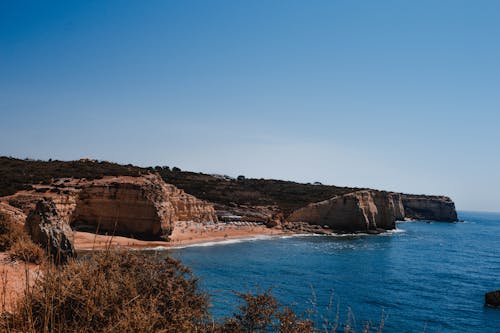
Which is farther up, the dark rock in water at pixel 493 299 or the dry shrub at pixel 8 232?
the dry shrub at pixel 8 232

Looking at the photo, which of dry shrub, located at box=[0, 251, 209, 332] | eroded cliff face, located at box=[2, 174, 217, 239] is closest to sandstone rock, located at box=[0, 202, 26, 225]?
dry shrub, located at box=[0, 251, 209, 332]

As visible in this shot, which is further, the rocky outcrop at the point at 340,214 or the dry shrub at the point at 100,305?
the rocky outcrop at the point at 340,214

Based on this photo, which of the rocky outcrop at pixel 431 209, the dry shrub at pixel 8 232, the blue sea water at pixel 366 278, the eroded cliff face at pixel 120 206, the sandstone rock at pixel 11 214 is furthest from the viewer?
the rocky outcrop at pixel 431 209

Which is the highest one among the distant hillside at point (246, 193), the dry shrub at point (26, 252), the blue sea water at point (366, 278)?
the distant hillside at point (246, 193)

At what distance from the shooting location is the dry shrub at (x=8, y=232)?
12.7m

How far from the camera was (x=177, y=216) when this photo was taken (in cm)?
4747

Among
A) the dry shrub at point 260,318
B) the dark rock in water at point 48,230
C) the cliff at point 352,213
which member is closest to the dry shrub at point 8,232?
the dark rock in water at point 48,230

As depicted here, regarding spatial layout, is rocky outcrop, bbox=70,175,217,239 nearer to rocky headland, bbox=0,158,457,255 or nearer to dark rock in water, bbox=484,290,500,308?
rocky headland, bbox=0,158,457,255

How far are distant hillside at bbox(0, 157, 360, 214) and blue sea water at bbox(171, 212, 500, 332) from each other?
1766 centimetres

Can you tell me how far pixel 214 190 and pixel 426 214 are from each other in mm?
77299

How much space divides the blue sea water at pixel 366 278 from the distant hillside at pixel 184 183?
1766 cm

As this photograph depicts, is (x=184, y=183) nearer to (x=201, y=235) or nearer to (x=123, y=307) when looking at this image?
(x=201, y=235)

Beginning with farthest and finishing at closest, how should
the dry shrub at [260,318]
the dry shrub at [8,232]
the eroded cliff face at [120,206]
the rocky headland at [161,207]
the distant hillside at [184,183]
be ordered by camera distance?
the distant hillside at [184,183], the eroded cliff face at [120,206], the rocky headland at [161,207], the dry shrub at [8,232], the dry shrub at [260,318]

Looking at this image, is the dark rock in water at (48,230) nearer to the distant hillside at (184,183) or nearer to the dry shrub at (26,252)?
the dry shrub at (26,252)
